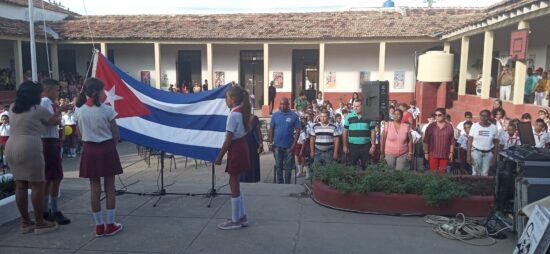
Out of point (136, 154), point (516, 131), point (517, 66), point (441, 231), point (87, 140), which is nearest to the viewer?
point (87, 140)

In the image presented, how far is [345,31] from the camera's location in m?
21.4

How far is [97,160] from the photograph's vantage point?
15.9 ft

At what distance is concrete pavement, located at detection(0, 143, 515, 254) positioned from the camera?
15.6 feet

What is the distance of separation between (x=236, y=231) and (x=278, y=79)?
62.1 ft

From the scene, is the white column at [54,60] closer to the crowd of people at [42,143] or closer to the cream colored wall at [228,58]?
the cream colored wall at [228,58]

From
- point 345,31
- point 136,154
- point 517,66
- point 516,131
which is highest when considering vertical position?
point 345,31

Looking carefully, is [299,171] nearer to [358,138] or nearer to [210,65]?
[358,138]


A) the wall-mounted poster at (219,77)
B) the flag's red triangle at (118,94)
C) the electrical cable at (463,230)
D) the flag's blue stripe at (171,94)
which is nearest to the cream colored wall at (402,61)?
the wall-mounted poster at (219,77)

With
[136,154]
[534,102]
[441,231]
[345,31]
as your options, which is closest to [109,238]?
[441,231]

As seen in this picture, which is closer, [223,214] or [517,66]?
[223,214]

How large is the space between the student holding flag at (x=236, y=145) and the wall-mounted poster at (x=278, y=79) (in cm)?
1862

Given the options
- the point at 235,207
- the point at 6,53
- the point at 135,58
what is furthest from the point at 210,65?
the point at 235,207

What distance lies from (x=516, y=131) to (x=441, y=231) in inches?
191

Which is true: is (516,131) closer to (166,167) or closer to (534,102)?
(534,102)
